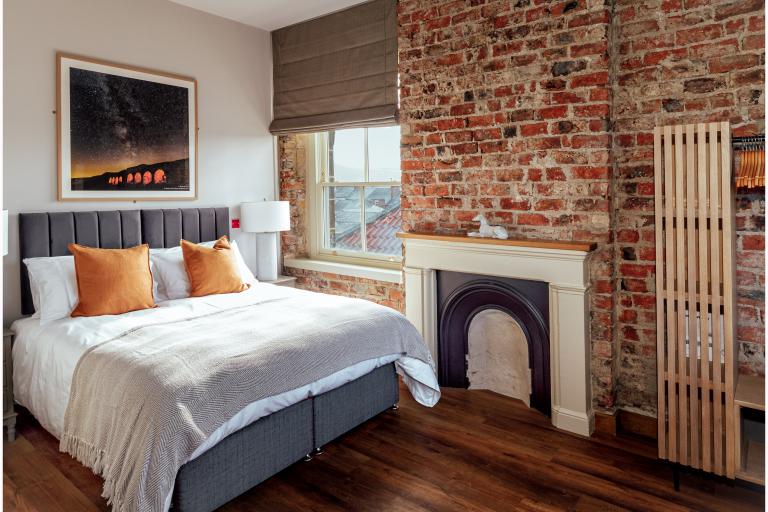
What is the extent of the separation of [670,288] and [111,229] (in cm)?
369

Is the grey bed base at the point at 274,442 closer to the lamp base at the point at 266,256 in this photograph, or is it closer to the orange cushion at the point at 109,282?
the orange cushion at the point at 109,282

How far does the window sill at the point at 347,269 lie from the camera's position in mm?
4535

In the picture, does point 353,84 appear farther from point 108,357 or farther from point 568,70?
point 108,357

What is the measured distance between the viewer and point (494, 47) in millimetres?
3482

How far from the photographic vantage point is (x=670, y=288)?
8.70 ft

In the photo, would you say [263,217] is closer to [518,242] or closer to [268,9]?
[268,9]

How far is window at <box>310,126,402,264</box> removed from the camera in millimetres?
4634

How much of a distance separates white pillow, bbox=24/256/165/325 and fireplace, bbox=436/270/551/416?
2.43 m

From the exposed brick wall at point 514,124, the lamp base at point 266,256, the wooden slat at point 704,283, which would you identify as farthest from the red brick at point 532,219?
the lamp base at point 266,256

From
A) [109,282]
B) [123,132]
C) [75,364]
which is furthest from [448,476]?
[123,132]

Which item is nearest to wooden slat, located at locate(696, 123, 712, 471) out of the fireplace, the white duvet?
the fireplace

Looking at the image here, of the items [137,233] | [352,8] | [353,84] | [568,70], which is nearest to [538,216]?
[568,70]

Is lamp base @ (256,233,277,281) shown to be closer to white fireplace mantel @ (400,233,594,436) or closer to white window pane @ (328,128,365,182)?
white window pane @ (328,128,365,182)

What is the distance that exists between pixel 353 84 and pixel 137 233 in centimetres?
210
